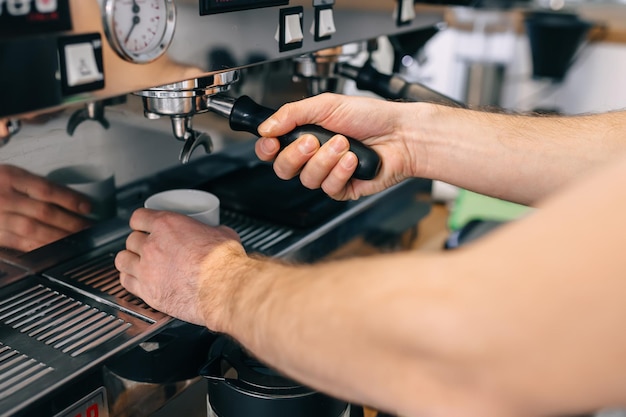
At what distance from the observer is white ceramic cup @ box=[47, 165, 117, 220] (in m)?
0.79

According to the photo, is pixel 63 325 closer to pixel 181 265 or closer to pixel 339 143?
pixel 181 265

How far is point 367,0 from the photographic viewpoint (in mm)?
894

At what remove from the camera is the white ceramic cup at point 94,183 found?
2.61 ft

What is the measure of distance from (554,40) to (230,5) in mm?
1883

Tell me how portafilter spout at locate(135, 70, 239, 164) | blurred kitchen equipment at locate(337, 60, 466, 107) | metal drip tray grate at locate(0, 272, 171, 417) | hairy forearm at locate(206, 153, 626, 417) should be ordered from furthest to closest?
1. blurred kitchen equipment at locate(337, 60, 466, 107)
2. portafilter spout at locate(135, 70, 239, 164)
3. metal drip tray grate at locate(0, 272, 171, 417)
4. hairy forearm at locate(206, 153, 626, 417)

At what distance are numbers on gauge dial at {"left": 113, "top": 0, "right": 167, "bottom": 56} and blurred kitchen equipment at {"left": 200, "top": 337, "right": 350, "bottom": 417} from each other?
312mm

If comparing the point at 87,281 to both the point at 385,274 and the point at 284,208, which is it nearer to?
the point at 284,208

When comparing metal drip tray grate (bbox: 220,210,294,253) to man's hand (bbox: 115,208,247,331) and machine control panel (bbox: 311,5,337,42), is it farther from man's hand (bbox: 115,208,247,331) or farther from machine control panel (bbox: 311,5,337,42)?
machine control panel (bbox: 311,5,337,42)

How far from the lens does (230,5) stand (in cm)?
66

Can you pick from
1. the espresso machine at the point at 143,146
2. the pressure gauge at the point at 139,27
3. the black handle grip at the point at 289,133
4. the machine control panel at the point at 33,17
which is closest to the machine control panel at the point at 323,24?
the espresso machine at the point at 143,146

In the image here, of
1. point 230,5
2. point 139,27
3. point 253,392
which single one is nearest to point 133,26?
point 139,27

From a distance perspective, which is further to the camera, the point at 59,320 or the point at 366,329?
the point at 59,320

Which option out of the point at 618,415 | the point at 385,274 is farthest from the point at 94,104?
the point at 618,415

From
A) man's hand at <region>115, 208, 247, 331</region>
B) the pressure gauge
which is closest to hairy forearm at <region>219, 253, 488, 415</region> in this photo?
man's hand at <region>115, 208, 247, 331</region>
